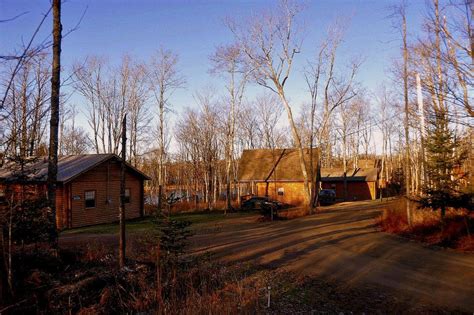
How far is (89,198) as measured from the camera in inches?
903

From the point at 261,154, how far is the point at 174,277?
3513cm

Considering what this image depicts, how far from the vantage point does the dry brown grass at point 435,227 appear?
13.5 metres

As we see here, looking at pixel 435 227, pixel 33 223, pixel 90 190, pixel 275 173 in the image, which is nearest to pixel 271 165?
pixel 275 173

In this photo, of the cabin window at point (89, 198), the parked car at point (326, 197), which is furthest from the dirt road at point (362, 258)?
the parked car at point (326, 197)

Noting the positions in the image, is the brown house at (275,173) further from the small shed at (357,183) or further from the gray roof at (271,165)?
the small shed at (357,183)

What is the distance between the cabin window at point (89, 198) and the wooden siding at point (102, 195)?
20cm

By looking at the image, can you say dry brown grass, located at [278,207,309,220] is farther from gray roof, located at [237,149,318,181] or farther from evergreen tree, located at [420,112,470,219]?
evergreen tree, located at [420,112,470,219]

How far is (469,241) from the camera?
12.9 meters

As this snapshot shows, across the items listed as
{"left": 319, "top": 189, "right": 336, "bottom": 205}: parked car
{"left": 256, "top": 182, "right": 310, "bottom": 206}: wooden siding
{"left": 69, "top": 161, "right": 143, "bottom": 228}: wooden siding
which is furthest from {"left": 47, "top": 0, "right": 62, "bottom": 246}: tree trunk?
{"left": 319, "top": 189, "right": 336, "bottom": 205}: parked car

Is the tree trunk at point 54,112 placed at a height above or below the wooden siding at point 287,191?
above

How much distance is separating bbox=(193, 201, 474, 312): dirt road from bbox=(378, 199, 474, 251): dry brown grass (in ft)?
2.41

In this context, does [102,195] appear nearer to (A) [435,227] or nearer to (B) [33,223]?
(B) [33,223]

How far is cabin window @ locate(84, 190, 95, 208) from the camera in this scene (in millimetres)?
22672

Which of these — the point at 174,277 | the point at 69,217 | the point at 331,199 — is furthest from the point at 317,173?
the point at 174,277
